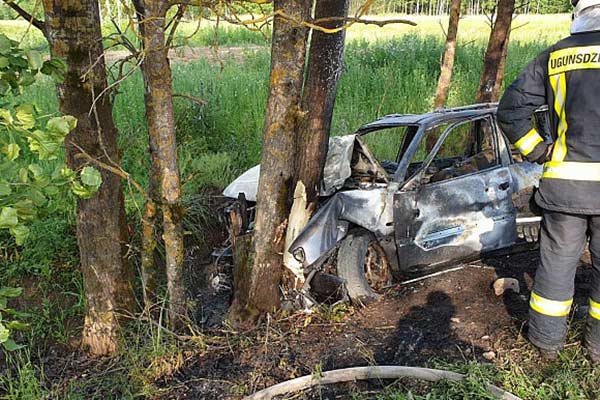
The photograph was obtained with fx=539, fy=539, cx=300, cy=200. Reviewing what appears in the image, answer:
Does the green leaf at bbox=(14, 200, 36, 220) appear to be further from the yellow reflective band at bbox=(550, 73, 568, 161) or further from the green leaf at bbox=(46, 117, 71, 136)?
the yellow reflective band at bbox=(550, 73, 568, 161)

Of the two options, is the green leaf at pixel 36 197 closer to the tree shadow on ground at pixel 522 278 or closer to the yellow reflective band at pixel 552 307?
the yellow reflective band at pixel 552 307

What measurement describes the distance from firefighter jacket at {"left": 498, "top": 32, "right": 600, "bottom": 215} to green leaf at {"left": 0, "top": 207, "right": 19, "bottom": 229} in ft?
9.71

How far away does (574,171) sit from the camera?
325cm

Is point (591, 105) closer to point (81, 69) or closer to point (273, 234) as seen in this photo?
point (273, 234)

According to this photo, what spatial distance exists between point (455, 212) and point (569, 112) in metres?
1.76

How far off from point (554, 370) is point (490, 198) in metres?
2.03

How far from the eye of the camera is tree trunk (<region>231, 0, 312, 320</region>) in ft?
12.4

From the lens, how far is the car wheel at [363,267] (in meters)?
4.60

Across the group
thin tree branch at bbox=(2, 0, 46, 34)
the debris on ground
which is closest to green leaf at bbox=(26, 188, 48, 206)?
thin tree branch at bbox=(2, 0, 46, 34)

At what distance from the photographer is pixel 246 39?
65.5 ft

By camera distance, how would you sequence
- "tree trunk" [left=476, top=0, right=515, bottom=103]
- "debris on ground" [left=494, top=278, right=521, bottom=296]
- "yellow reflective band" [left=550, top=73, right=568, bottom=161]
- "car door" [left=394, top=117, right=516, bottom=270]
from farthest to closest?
1. "tree trunk" [left=476, top=0, right=515, bottom=103]
2. "car door" [left=394, top=117, right=516, bottom=270]
3. "debris on ground" [left=494, top=278, right=521, bottom=296]
4. "yellow reflective band" [left=550, top=73, right=568, bottom=161]

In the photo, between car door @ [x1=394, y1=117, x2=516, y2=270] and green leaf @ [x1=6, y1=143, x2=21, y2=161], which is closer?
green leaf @ [x1=6, y1=143, x2=21, y2=161]

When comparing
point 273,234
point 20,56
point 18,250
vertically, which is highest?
point 20,56

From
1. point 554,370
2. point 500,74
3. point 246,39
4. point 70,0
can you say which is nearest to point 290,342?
point 554,370
